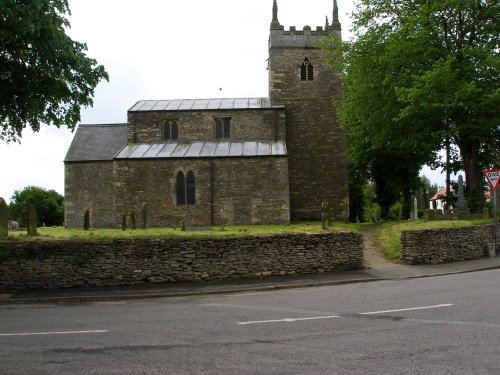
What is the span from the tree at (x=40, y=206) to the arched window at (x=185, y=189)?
51.4 meters

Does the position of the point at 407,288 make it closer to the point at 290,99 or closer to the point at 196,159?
the point at 196,159

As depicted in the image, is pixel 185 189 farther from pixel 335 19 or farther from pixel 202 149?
pixel 335 19

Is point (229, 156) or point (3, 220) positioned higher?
point (229, 156)

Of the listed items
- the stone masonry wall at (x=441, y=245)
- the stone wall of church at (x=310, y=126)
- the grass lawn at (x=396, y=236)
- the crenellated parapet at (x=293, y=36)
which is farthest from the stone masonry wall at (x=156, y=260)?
the crenellated parapet at (x=293, y=36)

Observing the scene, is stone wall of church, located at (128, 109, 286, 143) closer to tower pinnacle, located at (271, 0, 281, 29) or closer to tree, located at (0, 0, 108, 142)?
tower pinnacle, located at (271, 0, 281, 29)

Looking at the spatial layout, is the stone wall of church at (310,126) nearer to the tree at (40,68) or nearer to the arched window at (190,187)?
the arched window at (190,187)

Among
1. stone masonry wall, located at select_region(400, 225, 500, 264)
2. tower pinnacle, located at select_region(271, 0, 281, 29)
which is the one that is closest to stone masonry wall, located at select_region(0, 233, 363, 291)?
stone masonry wall, located at select_region(400, 225, 500, 264)

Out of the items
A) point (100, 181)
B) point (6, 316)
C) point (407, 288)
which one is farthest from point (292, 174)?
point (6, 316)

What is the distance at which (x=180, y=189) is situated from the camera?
29812 millimetres

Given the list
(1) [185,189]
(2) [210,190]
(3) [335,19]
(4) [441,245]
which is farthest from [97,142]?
(4) [441,245]

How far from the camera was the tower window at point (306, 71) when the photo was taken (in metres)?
35.1

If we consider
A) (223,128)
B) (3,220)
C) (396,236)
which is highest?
(223,128)

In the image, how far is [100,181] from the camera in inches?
1287

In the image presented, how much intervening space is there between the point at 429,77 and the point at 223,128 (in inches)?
600
